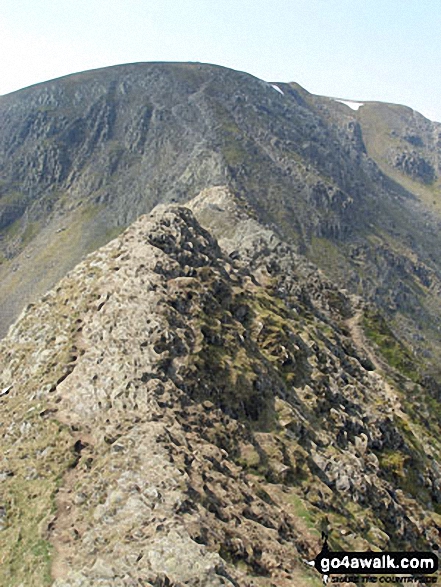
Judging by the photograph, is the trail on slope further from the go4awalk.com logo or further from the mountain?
the go4awalk.com logo

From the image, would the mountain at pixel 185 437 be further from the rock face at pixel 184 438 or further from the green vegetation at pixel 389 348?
the green vegetation at pixel 389 348

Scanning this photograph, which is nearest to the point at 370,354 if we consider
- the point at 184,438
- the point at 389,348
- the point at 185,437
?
the point at 389,348

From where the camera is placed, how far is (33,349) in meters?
50.8

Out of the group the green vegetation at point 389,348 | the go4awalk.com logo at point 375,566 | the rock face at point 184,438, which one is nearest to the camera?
the rock face at point 184,438

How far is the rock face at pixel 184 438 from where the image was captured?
28.8 meters

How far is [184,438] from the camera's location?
36.5 metres

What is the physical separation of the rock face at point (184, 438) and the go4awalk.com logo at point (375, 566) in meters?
1.30

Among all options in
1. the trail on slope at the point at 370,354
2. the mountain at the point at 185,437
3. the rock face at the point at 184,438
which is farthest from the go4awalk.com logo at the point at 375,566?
the trail on slope at the point at 370,354

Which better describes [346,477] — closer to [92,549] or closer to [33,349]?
[92,549]

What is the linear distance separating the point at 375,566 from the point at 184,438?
1527 centimetres

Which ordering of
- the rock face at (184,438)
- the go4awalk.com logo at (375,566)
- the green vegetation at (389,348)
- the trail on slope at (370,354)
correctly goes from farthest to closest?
1. the green vegetation at (389,348)
2. the trail on slope at (370,354)
3. the go4awalk.com logo at (375,566)
4. the rock face at (184,438)

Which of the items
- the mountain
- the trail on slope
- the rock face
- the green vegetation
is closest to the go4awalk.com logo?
the mountain

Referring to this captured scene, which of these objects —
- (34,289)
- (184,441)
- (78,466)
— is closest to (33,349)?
(78,466)

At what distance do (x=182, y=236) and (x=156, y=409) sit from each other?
28473 millimetres
